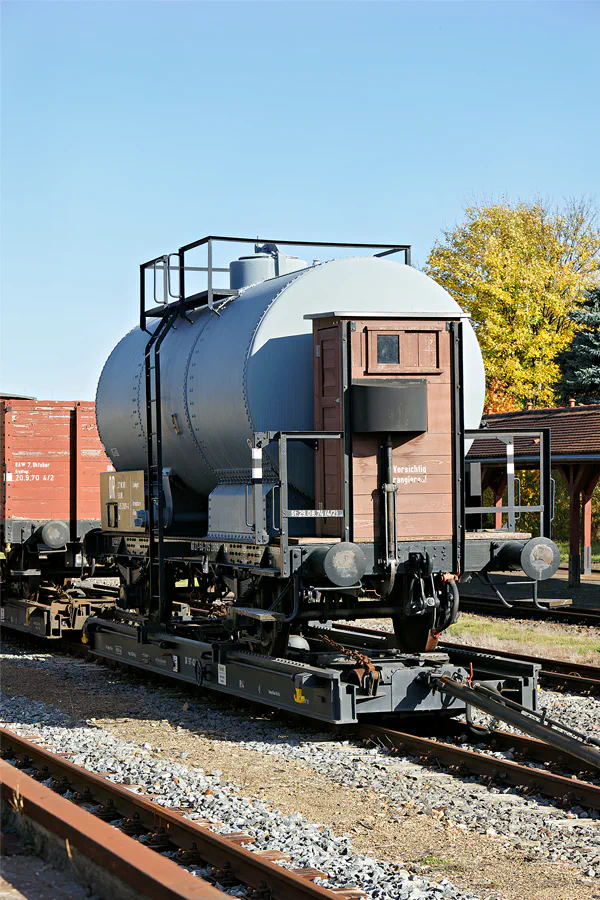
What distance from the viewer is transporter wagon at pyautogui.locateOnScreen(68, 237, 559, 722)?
34.1ft

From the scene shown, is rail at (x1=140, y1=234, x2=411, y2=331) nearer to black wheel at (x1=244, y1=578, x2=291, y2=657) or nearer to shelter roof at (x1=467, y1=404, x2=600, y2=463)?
black wheel at (x1=244, y1=578, x2=291, y2=657)

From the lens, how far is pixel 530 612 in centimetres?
2180

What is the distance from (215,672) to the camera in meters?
11.7

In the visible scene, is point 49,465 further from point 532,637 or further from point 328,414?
point 328,414

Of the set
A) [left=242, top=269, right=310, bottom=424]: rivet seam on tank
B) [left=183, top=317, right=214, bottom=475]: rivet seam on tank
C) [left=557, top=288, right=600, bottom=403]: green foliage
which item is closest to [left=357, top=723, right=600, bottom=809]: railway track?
[left=242, top=269, right=310, bottom=424]: rivet seam on tank

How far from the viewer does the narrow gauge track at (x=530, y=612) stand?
20500mm

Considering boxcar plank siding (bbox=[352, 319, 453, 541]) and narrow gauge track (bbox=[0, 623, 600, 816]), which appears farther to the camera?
boxcar plank siding (bbox=[352, 319, 453, 541])

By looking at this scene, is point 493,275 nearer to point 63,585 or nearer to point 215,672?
point 63,585

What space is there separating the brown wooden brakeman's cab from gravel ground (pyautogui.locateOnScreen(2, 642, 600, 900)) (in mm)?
2105

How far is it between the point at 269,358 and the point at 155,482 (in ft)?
10.3

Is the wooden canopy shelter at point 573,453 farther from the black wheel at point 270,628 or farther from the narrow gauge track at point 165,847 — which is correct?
the narrow gauge track at point 165,847

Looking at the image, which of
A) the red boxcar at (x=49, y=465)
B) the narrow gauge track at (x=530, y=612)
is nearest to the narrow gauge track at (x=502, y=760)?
the red boxcar at (x=49, y=465)

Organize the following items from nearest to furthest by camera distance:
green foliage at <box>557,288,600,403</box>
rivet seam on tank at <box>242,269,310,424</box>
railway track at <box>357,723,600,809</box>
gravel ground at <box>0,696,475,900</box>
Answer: gravel ground at <box>0,696,475,900</box>
railway track at <box>357,723,600,809</box>
rivet seam on tank at <box>242,269,310,424</box>
green foliage at <box>557,288,600,403</box>

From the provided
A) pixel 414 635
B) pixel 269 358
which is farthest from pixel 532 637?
pixel 269 358
